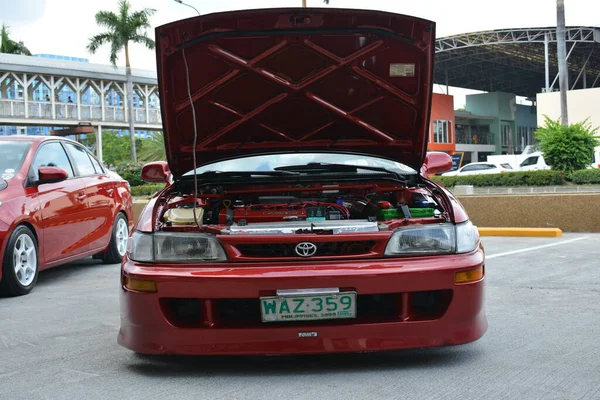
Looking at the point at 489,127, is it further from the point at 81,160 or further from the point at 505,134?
the point at 81,160

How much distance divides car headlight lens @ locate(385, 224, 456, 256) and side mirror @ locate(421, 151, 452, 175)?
1391 millimetres

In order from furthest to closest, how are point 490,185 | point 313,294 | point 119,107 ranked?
point 119,107, point 490,185, point 313,294

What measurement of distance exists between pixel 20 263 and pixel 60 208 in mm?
765

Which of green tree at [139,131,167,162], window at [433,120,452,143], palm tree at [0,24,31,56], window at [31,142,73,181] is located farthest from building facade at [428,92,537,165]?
window at [31,142,73,181]

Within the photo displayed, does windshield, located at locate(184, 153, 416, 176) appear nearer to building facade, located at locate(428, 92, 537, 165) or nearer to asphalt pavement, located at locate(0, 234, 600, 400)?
asphalt pavement, located at locate(0, 234, 600, 400)

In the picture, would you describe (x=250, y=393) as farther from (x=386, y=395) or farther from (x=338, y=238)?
(x=338, y=238)

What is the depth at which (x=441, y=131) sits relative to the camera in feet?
177

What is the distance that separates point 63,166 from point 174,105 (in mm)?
3294

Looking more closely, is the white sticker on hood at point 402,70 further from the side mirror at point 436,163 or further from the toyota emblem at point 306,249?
the toyota emblem at point 306,249

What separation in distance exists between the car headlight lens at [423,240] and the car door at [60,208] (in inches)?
157

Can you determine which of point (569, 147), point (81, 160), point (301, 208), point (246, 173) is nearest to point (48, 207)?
point (81, 160)

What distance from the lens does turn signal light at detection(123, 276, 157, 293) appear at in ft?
11.0

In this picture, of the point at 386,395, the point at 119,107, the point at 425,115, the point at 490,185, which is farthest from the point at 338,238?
the point at 119,107

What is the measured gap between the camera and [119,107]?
41906 mm
